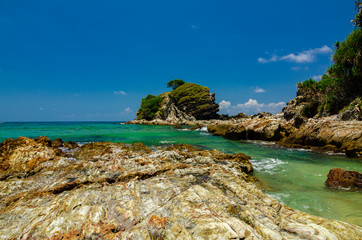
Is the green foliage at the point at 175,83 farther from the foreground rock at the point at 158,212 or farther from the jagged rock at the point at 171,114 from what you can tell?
the foreground rock at the point at 158,212

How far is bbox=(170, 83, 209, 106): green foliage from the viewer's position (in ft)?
294

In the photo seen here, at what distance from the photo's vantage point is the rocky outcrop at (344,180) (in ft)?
25.1

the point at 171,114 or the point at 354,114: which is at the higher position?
the point at 171,114

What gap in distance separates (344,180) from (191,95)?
280ft

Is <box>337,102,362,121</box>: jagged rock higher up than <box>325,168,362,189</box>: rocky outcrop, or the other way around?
<box>337,102,362,121</box>: jagged rock

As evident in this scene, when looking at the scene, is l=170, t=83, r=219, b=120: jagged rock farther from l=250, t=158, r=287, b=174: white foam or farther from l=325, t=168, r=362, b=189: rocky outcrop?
l=325, t=168, r=362, b=189: rocky outcrop

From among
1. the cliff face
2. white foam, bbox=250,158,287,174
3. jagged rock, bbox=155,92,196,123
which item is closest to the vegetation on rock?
white foam, bbox=250,158,287,174

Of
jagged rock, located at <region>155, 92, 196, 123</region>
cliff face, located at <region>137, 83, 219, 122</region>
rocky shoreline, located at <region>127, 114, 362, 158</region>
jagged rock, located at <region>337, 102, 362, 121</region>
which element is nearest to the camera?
rocky shoreline, located at <region>127, 114, 362, 158</region>

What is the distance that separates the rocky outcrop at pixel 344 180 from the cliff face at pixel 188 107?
7610 centimetres

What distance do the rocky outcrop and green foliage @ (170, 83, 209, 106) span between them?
81317mm

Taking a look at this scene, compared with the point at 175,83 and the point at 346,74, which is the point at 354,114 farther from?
the point at 175,83

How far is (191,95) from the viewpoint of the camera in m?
91.4

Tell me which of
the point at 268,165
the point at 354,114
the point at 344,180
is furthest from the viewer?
the point at 354,114

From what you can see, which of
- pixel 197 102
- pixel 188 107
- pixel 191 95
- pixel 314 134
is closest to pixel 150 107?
pixel 188 107
